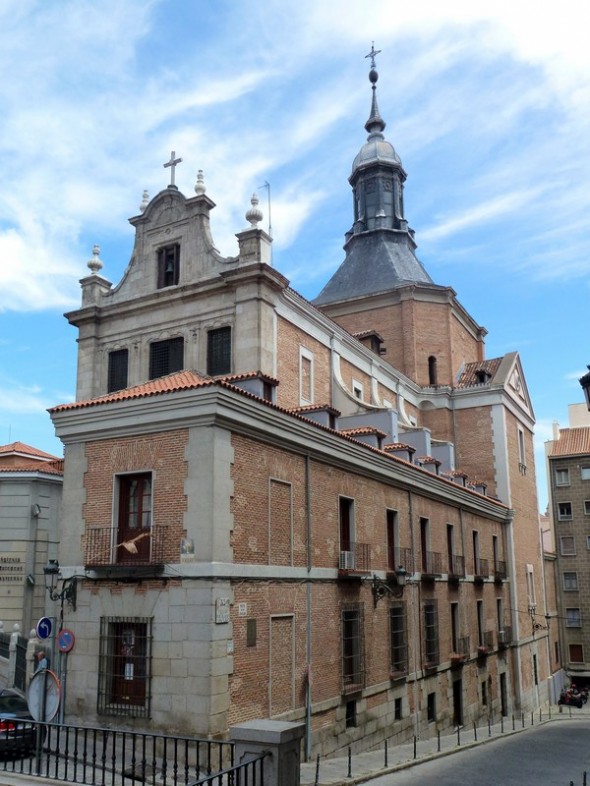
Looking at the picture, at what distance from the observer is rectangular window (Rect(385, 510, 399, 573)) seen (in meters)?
22.9

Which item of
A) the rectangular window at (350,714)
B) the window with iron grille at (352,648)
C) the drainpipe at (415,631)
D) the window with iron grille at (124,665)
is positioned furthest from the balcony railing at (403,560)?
the window with iron grille at (124,665)

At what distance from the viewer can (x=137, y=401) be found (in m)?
16.2

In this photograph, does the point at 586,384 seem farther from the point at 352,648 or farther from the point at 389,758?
the point at 389,758

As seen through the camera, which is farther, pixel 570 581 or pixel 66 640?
pixel 570 581

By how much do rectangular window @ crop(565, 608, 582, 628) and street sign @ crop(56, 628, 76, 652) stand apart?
45.3m

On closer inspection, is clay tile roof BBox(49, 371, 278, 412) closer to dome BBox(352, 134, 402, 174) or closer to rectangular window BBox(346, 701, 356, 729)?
rectangular window BBox(346, 701, 356, 729)

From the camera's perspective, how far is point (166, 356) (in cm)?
2775

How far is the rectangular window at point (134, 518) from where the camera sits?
1596 centimetres

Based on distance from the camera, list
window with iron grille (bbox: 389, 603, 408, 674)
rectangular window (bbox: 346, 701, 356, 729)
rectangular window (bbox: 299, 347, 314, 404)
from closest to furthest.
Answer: rectangular window (bbox: 346, 701, 356, 729), window with iron grille (bbox: 389, 603, 408, 674), rectangular window (bbox: 299, 347, 314, 404)

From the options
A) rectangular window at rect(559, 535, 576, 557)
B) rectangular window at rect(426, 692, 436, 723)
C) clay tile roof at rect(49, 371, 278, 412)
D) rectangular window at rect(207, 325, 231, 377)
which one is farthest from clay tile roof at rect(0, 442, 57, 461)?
rectangular window at rect(559, 535, 576, 557)

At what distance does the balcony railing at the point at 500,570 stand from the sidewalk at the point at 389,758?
20.9ft

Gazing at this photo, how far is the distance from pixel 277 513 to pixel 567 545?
43.2 m

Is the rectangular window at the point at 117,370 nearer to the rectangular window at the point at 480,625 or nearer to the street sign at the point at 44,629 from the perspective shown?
the street sign at the point at 44,629

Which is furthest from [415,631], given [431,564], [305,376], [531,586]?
[531,586]
